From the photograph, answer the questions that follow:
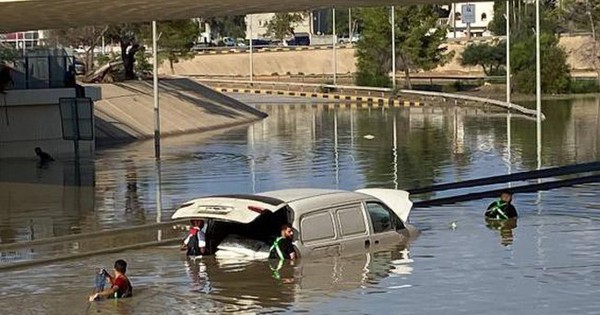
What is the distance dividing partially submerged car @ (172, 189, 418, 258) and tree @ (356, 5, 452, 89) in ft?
237

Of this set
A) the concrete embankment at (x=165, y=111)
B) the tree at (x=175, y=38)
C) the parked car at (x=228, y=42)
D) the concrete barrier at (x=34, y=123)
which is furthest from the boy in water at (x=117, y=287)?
the parked car at (x=228, y=42)

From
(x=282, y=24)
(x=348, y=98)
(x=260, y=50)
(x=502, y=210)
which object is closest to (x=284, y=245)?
(x=502, y=210)

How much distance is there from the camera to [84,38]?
241ft

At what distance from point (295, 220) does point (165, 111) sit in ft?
141

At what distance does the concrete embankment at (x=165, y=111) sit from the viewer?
5744cm

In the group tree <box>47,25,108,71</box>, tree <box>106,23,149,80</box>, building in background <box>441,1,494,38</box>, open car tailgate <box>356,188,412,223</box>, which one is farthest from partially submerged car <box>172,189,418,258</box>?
building in background <box>441,1,494,38</box>

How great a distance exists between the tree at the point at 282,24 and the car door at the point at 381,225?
136 metres

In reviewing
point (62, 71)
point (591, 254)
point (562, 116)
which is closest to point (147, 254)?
point (591, 254)

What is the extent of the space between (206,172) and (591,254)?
18816 mm

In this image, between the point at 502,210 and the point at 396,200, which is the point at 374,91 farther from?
the point at 396,200

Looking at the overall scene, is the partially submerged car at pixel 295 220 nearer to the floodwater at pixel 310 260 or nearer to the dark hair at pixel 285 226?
the dark hair at pixel 285 226

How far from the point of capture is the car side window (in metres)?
21.8

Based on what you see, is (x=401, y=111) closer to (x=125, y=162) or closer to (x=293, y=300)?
(x=125, y=162)

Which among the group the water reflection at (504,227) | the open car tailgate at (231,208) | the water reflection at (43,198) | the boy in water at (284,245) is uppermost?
the open car tailgate at (231,208)
